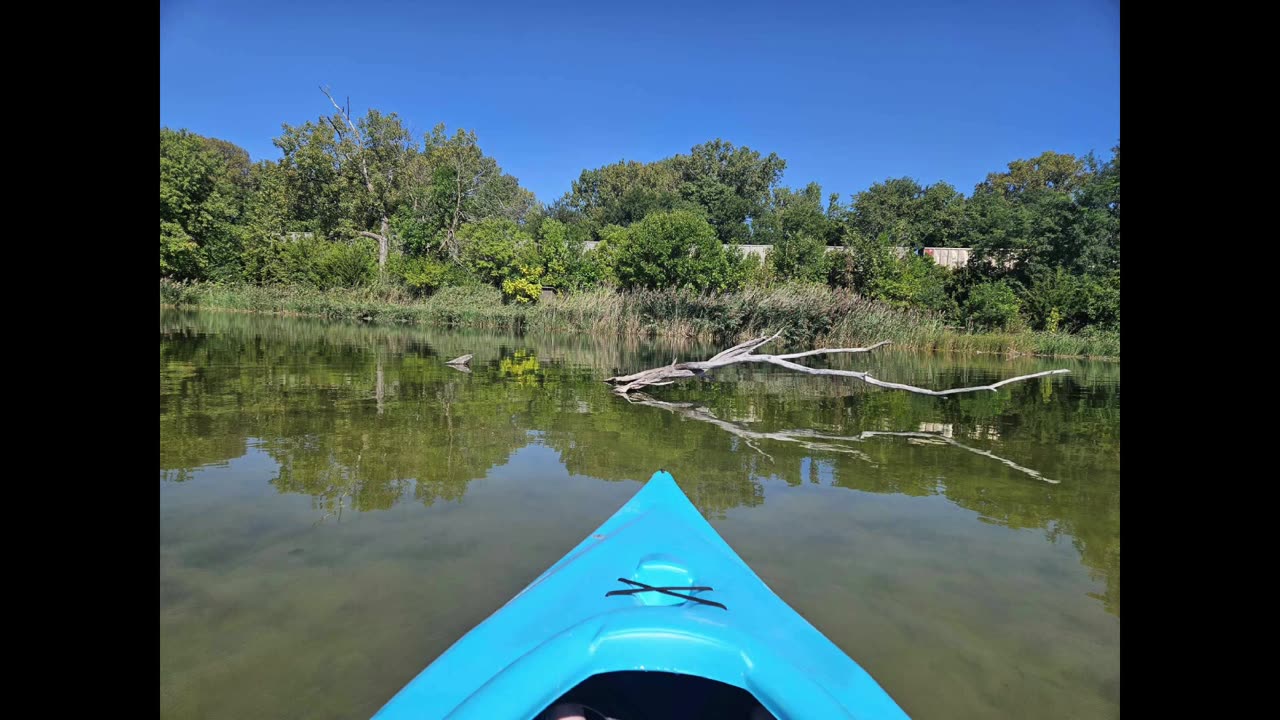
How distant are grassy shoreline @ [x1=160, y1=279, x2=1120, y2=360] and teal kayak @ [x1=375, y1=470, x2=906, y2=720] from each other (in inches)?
547

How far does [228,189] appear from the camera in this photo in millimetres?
25531

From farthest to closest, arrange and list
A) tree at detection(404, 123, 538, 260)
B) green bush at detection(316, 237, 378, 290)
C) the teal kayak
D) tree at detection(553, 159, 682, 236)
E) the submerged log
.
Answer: tree at detection(553, 159, 682, 236)
tree at detection(404, 123, 538, 260)
green bush at detection(316, 237, 378, 290)
the submerged log
the teal kayak

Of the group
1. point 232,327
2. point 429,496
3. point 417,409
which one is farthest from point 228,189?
point 429,496

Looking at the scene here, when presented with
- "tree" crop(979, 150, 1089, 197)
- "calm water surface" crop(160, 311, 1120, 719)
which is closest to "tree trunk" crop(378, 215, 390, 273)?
"calm water surface" crop(160, 311, 1120, 719)

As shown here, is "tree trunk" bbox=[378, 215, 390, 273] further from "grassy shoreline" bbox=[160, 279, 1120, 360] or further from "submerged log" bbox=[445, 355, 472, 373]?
"submerged log" bbox=[445, 355, 472, 373]

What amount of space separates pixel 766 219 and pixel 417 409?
32.8 m

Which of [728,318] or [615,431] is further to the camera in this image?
[728,318]

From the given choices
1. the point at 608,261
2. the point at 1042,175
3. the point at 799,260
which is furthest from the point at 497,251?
the point at 1042,175

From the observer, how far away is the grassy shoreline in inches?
631

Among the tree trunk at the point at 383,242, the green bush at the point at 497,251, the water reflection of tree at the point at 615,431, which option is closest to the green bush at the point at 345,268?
the tree trunk at the point at 383,242

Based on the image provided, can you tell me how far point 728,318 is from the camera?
1616 centimetres

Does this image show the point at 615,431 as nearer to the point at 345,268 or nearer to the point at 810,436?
the point at 810,436

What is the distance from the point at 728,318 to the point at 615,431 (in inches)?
404
